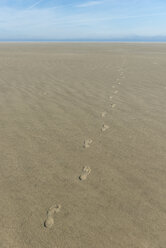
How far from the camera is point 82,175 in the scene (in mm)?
3299

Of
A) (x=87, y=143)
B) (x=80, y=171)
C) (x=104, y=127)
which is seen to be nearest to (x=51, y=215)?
(x=80, y=171)

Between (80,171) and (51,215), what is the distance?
95 centimetres

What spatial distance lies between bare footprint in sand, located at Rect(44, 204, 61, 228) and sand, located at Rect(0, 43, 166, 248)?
0.5 inches

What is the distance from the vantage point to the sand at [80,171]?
2.35m

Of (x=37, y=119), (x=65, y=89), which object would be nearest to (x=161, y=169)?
(x=37, y=119)

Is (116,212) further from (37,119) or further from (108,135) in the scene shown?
(37,119)

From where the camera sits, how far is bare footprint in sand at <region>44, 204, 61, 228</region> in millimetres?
2432

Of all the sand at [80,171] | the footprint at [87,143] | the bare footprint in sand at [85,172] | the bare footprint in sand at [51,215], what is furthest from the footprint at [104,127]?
the bare footprint in sand at [51,215]

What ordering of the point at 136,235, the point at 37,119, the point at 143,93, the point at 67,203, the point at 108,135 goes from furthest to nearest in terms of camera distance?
the point at 143,93 < the point at 37,119 < the point at 108,135 < the point at 67,203 < the point at 136,235

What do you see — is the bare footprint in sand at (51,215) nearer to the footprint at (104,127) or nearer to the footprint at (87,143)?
the footprint at (87,143)

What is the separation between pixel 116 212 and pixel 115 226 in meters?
0.20

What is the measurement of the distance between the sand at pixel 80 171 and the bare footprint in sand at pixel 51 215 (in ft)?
0.04

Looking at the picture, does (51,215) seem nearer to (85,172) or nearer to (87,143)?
(85,172)

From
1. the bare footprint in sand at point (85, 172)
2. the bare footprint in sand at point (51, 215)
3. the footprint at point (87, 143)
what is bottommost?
the footprint at point (87, 143)
